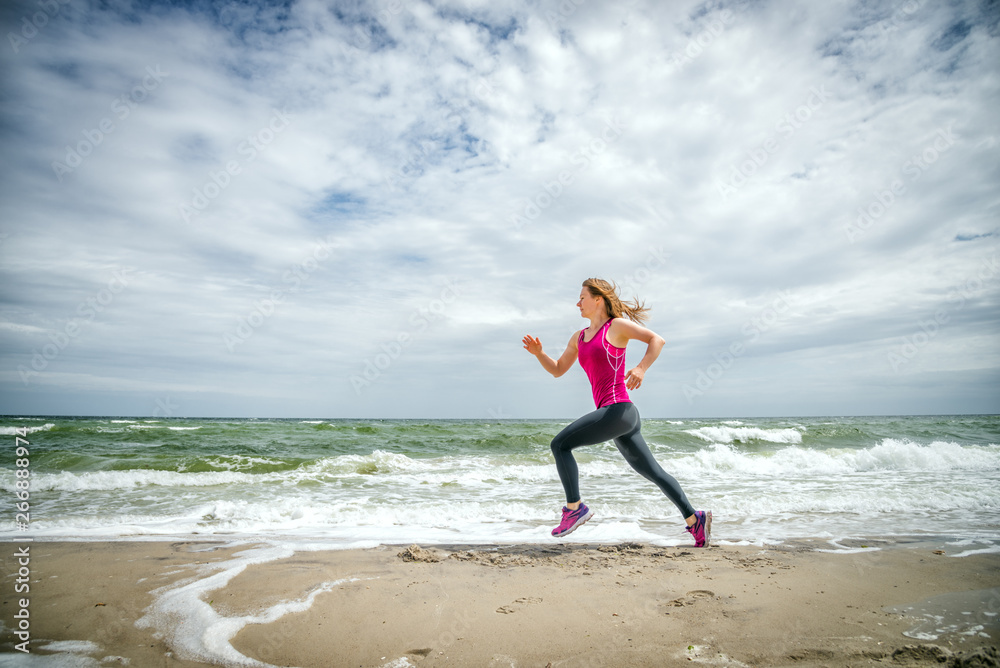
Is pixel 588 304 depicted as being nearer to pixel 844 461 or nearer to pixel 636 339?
pixel 636 339

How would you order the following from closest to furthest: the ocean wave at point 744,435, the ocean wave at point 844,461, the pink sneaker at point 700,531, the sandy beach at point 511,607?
the sandy beach at point 511,607
the pink sneaker at point 700,531
the ocean wave at point 844,461
the ocean wave at point 744,435

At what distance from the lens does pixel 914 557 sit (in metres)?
4.23

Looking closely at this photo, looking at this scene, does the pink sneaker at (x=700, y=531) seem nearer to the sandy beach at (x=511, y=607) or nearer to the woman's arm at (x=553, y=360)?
the sandy beach at (x=511, y=607)

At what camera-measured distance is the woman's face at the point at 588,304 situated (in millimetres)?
4297

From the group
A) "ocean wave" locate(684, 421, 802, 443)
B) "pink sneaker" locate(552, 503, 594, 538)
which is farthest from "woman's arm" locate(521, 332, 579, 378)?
"ocean wave" locate(684, 421, 802, 443)

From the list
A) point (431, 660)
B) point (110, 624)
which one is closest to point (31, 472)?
point (110, 624)

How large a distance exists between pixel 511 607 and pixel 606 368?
6.24 ft

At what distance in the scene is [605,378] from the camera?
4.13 metres

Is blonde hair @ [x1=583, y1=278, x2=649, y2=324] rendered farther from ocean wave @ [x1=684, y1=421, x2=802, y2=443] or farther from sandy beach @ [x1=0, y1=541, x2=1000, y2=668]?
ocean wave @ [x1=684, y1=421, x2=802, y2=443]

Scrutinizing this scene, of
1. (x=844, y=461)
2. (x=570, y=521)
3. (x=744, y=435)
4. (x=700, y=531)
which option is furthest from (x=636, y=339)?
(x=744, y=435)

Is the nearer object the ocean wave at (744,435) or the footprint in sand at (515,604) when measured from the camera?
the footprint in sand at (515,604)

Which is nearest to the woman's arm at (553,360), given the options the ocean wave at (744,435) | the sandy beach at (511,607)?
the sandy beach at (511,607)

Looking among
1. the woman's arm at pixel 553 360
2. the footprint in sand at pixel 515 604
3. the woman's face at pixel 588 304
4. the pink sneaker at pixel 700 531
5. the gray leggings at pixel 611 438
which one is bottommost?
the footprint in sand at pixel 515 604

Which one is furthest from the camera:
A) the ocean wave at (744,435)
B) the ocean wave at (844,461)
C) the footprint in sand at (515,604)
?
the ocean wave at (744,435)
